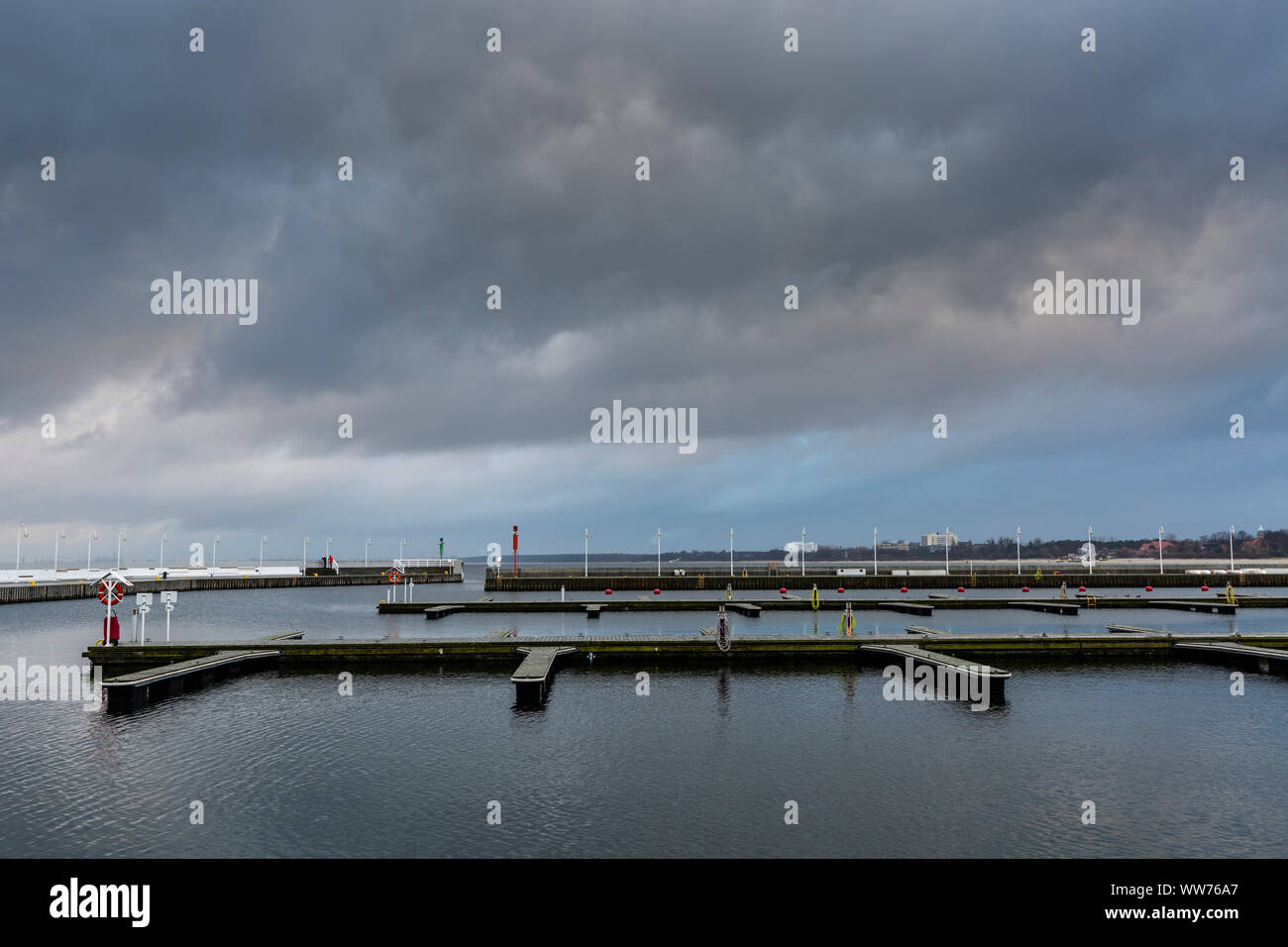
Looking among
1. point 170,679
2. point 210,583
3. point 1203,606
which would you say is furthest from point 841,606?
point 210,583

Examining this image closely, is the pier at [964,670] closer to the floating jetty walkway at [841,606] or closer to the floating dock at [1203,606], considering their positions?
the floating jetty walkway at [841,606]

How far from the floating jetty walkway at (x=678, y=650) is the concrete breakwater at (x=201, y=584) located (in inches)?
2306

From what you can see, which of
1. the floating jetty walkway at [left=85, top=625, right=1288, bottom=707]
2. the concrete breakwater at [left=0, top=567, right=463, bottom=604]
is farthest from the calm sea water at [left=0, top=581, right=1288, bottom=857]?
the concrete breakwater at [left=0, top=567, right=463, bottom=604]

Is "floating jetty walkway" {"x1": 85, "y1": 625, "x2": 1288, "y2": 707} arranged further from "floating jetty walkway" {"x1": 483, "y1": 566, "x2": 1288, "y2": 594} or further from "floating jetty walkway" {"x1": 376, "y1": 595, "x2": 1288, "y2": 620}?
"floating jetty walkway" {"x1": 483, "y1": 566, "x2": 1288, "y2": 594}

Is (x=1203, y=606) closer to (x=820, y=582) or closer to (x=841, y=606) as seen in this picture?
(x=841, y=606)

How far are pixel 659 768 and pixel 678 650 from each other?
21842 mm

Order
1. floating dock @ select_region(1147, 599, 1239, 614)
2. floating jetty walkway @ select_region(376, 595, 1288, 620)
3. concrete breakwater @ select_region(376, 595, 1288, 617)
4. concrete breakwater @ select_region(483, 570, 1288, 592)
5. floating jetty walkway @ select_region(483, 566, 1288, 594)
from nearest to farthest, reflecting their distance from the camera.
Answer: floating dock @ select_region(1147, 599, 1239, 614)
floating jetty walkway @ select_region(376, 595, 1288, 620)
concrete breakwater @ select_region(376, 595, 1288, 617)
floating jetty walkway @ select_region(483, 566, 1288, 594)
concrete breakwater @ select_region(483, 570, 1288, 592)

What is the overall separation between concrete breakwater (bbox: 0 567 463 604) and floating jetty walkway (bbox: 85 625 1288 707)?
58578 mm

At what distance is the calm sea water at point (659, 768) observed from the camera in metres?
20.9

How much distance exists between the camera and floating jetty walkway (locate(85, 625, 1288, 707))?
46812mm

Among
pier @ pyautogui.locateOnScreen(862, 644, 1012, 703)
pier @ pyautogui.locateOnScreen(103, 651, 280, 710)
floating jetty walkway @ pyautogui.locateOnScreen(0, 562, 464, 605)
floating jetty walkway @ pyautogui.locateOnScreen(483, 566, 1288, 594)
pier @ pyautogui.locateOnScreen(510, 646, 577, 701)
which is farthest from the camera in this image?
→ floating jetty walkway @ pyautogui.locateOnScreen(483, 566, 1288, 594)

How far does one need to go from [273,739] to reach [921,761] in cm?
2515
